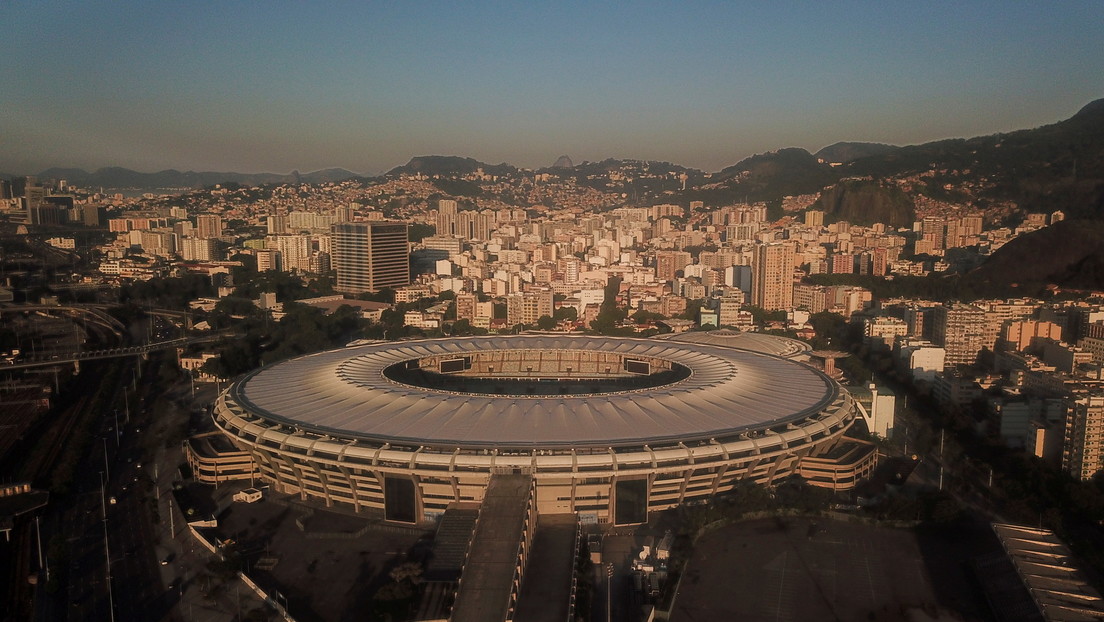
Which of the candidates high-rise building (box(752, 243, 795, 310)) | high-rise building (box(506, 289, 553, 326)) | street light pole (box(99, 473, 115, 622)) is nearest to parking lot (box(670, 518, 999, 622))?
street light pole (box(99, 473, 115, 622))

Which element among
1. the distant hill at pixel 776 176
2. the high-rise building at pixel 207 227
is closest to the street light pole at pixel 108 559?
the high-rise building at pixel 207 227

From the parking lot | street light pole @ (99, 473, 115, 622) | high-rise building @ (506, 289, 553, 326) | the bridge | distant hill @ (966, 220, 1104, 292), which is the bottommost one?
the parking lot

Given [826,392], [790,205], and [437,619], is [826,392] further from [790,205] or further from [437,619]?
[790,205]

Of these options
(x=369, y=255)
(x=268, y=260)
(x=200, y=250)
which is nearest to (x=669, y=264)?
(x=369, y=255)

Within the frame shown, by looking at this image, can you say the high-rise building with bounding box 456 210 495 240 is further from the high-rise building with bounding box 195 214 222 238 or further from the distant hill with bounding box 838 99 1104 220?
the distant hill with bounding box 838 99 1104 220

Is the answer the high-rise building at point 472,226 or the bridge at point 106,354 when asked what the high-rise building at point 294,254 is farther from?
the high-rise building at point 472,226

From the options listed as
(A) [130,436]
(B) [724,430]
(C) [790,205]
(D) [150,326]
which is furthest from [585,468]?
(C) [790,205]
